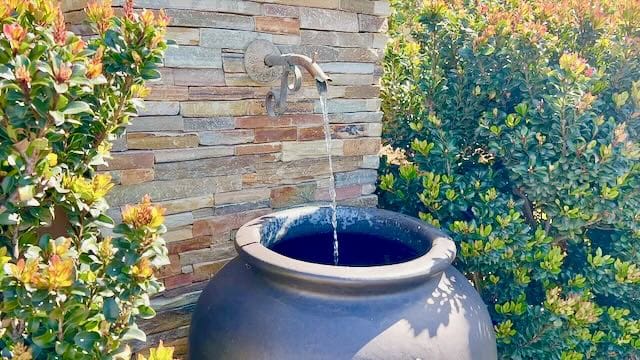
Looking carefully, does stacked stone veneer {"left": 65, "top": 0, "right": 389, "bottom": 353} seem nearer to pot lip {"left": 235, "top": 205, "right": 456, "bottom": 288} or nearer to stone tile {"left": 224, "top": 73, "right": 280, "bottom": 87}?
stone tile {"left": 224, "top": 73, "right": 280, "bottom": 87}

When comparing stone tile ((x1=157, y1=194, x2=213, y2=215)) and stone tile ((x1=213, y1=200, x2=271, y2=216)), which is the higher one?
stone tile ((x1=157, y1=194, x2=213, y2=215))

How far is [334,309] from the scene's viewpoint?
121cm

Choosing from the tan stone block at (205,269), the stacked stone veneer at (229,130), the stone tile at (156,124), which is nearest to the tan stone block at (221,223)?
the stacked stone veneer at (229,130)

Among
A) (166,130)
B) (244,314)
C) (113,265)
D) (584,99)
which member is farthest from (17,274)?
→ (584,99)

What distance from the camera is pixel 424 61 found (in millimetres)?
2229

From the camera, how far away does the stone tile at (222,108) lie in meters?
1.58

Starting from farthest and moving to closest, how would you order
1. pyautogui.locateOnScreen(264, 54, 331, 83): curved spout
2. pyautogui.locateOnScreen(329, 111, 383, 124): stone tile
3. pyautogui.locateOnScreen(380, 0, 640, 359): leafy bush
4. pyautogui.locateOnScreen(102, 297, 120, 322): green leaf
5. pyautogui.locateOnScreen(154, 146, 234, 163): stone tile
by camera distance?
pyautogui.locateOnScreen(329, 111, 383, 124): stone tile → pyautogui.locateOnScreen(380, 0, 640, 359): leafy bush → pyautogui.locateOnScreen(154, 146, 234, 163): stone tile → pyautogui.locateOnScreen(264, 54, 331, 83): curved spout → pyautogui.locateOnScreen(102, 297, 120, 322): green leaf

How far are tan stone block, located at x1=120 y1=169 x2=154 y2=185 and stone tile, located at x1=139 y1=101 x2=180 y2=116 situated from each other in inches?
6.6

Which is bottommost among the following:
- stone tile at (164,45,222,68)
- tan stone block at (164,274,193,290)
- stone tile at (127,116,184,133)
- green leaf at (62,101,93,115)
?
tan stone block at (164,274,193,290)

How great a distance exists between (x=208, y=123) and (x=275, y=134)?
0.25 metres

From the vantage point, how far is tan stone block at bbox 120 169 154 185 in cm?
150

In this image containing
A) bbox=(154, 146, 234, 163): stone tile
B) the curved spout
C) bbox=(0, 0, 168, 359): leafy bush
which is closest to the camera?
bbox=(0, 0, 168, 359): leafy bush

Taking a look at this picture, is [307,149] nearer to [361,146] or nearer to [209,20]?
[361,146]

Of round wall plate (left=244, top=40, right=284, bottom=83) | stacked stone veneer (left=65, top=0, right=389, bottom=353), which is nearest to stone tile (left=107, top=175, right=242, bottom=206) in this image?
stacked stone veneer (left=65, top=0, right=389, bottom=353)
